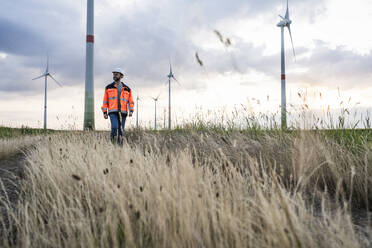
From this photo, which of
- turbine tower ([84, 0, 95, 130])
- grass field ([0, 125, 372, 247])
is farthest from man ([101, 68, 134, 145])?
turbine tower ([84, 0, 95, 130])

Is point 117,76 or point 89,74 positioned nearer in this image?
point 117,76

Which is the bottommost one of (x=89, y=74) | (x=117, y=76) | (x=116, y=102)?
(x=116, y=102)

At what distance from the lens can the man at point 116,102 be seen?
29.2 ft

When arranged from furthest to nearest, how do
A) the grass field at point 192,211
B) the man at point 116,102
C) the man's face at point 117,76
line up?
the man's face at point 117,76 → the man at point 116,102 → the grass field at point 192,211

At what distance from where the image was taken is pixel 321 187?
4.23m

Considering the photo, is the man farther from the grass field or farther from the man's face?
the grass field

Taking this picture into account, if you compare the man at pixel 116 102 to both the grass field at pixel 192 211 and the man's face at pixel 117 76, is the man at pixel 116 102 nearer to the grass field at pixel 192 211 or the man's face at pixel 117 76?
the man's face at pixel 117 76

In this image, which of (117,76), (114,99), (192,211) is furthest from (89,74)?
(192,211)

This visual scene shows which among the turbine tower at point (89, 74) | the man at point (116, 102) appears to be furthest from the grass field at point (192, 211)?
the turbine tower at point (89, 74)

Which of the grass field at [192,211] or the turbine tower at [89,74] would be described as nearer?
the grass field at [192,211]

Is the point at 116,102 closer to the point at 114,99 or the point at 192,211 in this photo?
the point at 114,99

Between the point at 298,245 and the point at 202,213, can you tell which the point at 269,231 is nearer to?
the point at 298,245

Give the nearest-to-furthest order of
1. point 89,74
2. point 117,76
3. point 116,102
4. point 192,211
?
point 192,211
point 116,102
point 117,76
point 89,74

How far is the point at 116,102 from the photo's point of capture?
8.90 meters
